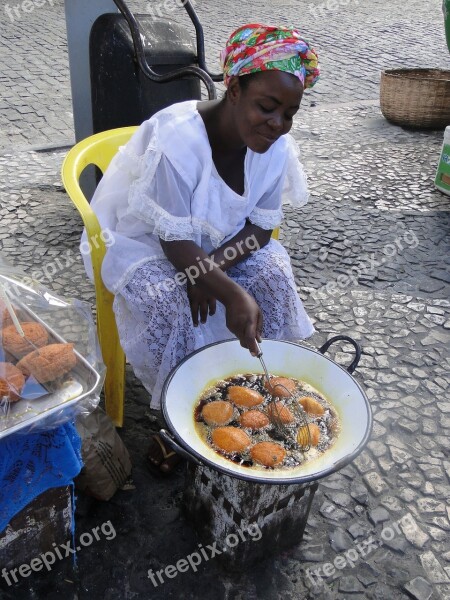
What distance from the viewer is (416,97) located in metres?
5.54

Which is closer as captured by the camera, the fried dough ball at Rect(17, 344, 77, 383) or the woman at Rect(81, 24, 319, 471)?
the fried dough ball at Rect(17, 344, 77, 383)

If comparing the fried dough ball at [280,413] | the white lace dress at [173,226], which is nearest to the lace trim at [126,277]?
the white lace dress at [173,226]

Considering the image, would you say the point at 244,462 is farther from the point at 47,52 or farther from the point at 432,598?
the point at 47,52

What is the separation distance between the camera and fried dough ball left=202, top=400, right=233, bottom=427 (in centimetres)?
177

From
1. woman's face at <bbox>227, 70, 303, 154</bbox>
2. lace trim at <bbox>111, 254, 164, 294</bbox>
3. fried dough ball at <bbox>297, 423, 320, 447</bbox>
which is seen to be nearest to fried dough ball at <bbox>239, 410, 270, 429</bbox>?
fried dough ball at <bbox>297, 423, 320, 447</bbox>

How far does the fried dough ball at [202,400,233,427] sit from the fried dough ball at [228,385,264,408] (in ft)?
0.18

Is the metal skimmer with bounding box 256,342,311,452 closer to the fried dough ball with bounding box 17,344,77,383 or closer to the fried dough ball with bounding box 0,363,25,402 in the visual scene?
the fried dough ball with bounding box 17,344,77,383

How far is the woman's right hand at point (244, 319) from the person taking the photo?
1771 mm

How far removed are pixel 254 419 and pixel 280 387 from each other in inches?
5.4

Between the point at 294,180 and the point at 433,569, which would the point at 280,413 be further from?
the point at 294,180

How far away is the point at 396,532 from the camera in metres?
2.04

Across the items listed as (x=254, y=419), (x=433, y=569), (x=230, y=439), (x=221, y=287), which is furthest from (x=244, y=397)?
(x=433, y=569)

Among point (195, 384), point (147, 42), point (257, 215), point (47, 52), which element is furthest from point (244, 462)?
point (47, 52)

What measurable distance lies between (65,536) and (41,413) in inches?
25.2
